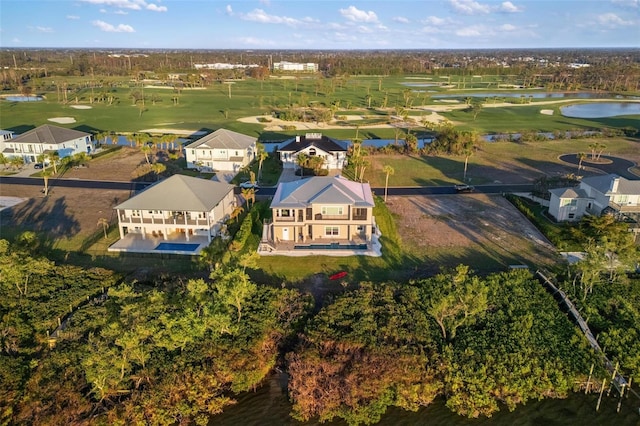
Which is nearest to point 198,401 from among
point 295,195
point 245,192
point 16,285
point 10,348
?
point 10,348

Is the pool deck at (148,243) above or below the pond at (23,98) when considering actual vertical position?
below

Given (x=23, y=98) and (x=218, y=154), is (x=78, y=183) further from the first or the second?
(x=23, y=98)

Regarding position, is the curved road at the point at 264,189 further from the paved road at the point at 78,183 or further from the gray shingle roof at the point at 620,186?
the gray shingle roof at the point at 620,186

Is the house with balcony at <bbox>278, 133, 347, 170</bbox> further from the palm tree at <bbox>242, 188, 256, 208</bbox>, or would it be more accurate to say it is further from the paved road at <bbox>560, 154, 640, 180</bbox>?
the paved road at <bbox>560, 154, 640, 180</bbox>

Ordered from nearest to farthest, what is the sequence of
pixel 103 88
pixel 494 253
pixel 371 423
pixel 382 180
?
pixel 371 423 → pixel 494 253 → pixel 382 180 → pixel 103 88

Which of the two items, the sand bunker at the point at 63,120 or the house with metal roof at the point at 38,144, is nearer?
the house with metal roof at the point at 38,144

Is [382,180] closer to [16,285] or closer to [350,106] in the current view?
[16,285]

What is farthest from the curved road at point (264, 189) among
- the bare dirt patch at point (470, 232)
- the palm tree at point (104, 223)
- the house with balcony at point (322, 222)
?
the house with balcony at point (322, 222)
